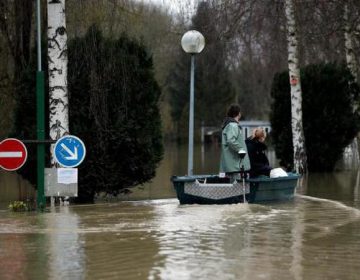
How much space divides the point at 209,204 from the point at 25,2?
791 centimetres

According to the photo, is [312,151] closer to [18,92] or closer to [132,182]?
[132,182]

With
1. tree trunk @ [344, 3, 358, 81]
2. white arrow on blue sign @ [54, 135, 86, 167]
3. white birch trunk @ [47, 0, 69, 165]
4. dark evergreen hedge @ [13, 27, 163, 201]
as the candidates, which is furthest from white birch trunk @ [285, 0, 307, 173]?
white arrow on blue sign @ [54, 135, 86, 167]

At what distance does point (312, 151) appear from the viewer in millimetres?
24203

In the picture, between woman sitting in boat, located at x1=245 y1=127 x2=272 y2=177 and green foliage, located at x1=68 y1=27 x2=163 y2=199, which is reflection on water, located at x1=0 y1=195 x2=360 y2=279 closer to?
woman sitting in boat, located at x1=245 y1=127 x2=272 y2=177

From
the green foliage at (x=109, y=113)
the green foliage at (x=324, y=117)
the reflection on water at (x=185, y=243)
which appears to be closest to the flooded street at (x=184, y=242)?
the reflection on water at (x=185, y=243)

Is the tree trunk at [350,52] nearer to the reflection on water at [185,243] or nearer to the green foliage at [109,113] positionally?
the green foliage at [109,113]

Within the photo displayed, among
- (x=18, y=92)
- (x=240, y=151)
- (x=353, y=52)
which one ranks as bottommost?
(x=240, y=151)

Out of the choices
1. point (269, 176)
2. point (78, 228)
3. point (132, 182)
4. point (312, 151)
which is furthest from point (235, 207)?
point (312, 151)

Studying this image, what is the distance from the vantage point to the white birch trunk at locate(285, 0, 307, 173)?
72.7 ft

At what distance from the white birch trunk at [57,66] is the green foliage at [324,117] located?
11.4m

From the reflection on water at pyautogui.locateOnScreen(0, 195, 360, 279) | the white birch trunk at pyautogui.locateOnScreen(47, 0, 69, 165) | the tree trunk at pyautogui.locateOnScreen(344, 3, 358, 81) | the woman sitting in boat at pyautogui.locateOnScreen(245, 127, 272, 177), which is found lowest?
the reflection on water at pyautogui.locateOnScreen(0, 195, 360, 279)

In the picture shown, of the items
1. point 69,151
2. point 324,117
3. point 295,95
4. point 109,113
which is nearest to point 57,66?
point 69,151

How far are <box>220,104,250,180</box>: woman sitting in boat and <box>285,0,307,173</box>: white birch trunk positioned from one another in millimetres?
8802

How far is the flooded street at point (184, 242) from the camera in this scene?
25.6 feet
